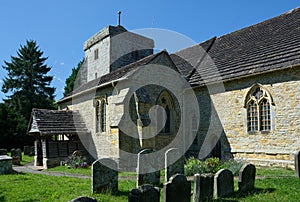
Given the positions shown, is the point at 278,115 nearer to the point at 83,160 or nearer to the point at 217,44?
the point at 217,44

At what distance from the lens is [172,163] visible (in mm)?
9773

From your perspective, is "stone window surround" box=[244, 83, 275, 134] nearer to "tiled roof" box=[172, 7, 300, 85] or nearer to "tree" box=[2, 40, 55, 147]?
"tiled roof" box=[172, 7, 300, 85]

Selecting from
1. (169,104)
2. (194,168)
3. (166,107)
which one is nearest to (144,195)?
(194,168)

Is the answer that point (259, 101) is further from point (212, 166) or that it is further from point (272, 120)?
point (212, 166)

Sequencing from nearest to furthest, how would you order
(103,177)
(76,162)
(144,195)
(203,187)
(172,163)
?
(144,195) → (203,187) → (103,177) → (172,163) → (76,162)

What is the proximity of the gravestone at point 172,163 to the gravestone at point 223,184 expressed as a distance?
2.43 meters

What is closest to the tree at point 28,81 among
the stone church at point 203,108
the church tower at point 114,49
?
the church tower at point 114,49

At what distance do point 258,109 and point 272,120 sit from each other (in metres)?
0.97

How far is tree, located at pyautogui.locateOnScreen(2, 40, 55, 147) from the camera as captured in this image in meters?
40.9

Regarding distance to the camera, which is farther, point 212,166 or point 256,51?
point 256,51

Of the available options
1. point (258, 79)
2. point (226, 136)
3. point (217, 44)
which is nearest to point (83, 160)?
point (226, 136)

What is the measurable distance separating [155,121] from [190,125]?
3.49 meters

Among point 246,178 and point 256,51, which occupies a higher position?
point 256,51

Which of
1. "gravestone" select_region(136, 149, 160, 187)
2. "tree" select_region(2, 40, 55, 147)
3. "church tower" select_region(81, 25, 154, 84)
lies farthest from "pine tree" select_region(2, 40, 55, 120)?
"gravestone" select_region(136, 149, 160, 187)
